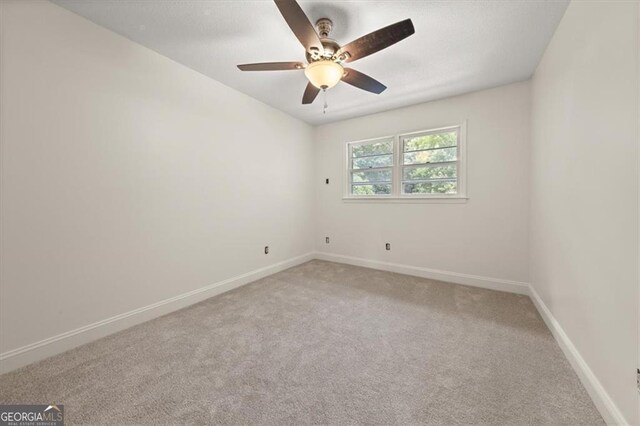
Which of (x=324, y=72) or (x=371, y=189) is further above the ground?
(x=324, y=72)

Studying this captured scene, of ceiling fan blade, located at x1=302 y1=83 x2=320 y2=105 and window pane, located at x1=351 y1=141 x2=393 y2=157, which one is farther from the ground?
ceiling fan blade, located at x1=302 y1=83 x2=320 y2=105

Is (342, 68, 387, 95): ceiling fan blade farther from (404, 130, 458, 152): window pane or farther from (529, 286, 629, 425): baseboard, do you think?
(529, 286, 629, 425): baseboard

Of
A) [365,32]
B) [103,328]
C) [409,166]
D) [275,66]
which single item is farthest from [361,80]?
[103,328]

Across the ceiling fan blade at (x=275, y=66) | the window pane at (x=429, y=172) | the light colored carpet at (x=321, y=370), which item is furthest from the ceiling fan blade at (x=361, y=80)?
the light colored carpet at (x=321, y=370)

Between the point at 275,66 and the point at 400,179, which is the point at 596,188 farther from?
the point at 400,179

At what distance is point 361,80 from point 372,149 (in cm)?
196

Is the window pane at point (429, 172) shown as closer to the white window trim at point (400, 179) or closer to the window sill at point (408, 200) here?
the white window trim at point (400, 179)

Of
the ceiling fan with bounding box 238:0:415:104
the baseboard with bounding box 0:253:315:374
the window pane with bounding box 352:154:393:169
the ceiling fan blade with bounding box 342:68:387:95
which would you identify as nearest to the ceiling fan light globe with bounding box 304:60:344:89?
the ceiling fan with bounding box 238:0:415:104

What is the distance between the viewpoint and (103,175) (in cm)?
196

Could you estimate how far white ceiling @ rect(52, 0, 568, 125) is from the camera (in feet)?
5.61

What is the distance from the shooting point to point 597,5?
1.34 meters

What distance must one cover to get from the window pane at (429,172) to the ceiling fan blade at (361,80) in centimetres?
165

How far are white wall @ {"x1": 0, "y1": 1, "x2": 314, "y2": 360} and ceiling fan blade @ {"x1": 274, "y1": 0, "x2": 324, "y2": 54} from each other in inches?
62.6

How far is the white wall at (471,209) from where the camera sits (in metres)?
2.83
